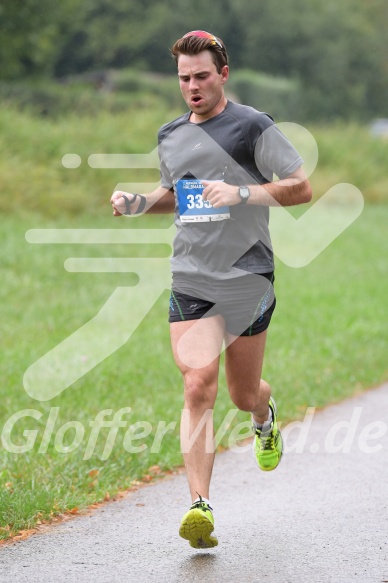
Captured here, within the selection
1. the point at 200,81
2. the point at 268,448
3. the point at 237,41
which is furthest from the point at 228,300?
the point at 237,41

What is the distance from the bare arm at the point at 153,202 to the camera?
17.7ft

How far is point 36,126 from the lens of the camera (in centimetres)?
2295

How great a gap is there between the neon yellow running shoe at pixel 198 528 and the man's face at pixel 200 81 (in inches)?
71.0

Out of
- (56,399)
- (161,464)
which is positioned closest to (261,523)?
(161,464)

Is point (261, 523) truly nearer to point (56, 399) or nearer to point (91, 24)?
point (56, 399)

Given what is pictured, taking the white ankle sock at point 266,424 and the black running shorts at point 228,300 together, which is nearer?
the black running shorts at point 228,300

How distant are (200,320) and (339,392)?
16.4 feet

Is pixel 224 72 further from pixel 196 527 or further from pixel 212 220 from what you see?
pixel 196 527

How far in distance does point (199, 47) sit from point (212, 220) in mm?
784

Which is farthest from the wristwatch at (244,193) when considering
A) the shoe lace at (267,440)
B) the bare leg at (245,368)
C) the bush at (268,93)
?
the bush at (268,93)

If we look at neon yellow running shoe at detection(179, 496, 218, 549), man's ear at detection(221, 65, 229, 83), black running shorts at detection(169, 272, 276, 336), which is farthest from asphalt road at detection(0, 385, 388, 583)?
man's ear at detection(221, 65, 229, 83)

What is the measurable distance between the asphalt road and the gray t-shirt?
1232 mm

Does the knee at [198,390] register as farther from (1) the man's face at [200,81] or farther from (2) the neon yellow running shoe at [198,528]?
(1) the man's face at [200,81]

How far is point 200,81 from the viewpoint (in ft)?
16.9
